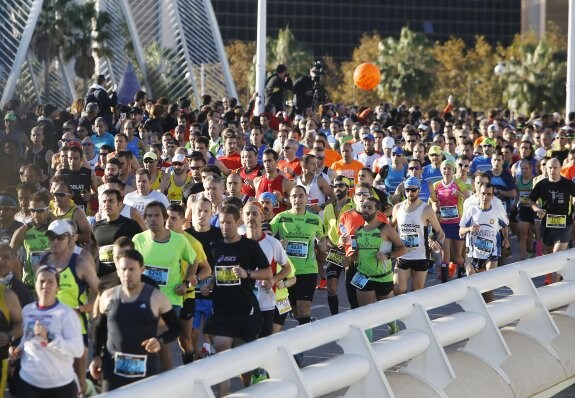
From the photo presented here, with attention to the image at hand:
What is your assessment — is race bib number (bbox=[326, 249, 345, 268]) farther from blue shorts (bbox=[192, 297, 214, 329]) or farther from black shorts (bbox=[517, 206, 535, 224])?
black shorts (bbox=[517, 206, 535, 224])

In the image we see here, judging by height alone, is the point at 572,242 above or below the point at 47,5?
below

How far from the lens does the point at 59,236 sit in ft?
33.0

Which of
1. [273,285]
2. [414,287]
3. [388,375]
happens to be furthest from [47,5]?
[388,375]

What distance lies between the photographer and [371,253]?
44.4 feet

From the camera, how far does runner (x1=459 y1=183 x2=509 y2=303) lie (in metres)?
16.2

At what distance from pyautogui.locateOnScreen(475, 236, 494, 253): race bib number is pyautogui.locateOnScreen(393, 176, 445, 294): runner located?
0.89m

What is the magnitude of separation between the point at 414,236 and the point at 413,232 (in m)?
0.08

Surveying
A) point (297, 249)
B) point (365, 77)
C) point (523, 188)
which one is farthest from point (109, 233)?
point (365, 77)

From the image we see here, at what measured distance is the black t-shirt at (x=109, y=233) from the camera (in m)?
11.7

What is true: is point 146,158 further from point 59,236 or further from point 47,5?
point 47,5

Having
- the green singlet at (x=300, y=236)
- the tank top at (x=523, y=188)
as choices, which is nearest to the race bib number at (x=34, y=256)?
the green singlet at (x=300, y=236)

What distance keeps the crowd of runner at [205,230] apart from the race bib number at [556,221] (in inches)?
1.1

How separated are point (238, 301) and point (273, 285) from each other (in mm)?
497

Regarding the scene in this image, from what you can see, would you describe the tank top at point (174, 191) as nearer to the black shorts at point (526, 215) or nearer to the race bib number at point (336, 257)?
the race bib number at point (336, 257)
